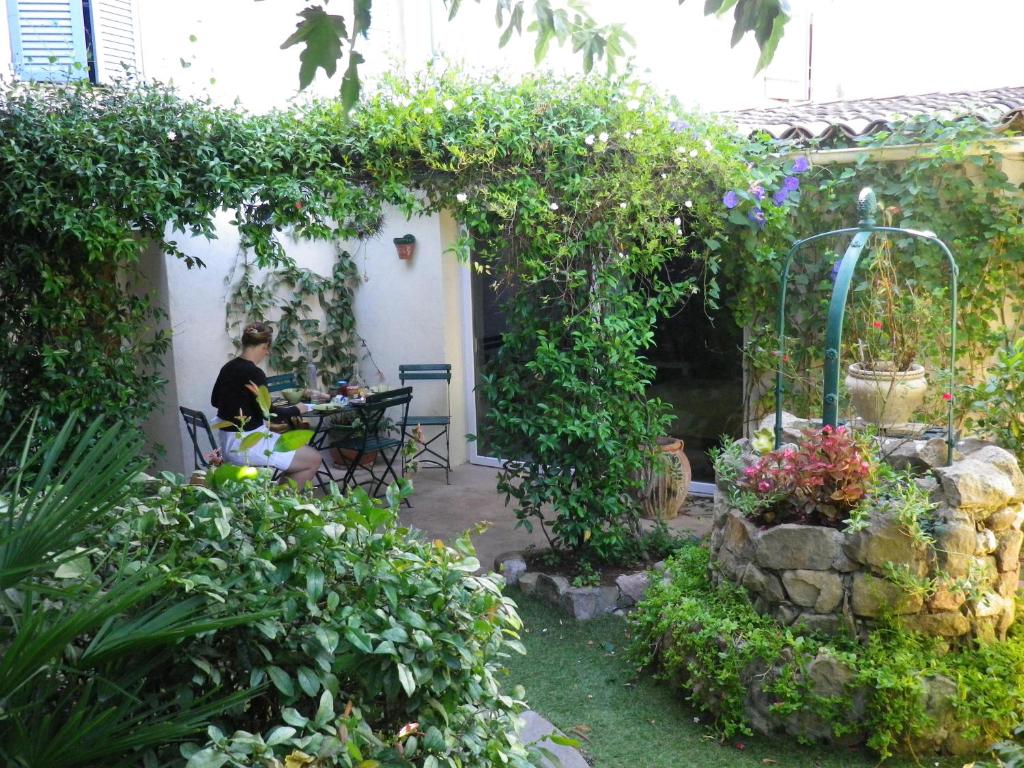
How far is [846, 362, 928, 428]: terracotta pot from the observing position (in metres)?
Answer: 4.51

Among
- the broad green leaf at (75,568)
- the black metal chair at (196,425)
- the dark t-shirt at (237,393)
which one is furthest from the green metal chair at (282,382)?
the broad green leaf at (75,568)

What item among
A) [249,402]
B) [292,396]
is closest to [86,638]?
[249,402]

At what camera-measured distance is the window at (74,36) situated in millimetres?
6270

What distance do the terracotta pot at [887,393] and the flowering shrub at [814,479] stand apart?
16.9 inches

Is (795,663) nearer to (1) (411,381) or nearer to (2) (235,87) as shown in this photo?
(1) (411,381)

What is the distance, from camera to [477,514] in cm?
722

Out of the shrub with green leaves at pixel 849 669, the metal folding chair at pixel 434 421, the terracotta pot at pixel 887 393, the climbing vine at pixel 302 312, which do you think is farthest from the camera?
the metal folding chair at pixel 434 421

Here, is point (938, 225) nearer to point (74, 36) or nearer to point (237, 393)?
point (237, 393)

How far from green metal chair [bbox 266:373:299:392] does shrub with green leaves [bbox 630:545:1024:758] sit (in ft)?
16.2

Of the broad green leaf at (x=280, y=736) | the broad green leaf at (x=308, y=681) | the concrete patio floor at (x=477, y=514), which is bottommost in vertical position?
the concrete patio floor at (x=477, y=514)

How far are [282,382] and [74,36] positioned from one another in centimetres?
321

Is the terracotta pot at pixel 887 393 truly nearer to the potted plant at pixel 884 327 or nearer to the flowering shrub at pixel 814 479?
the potted plant at pixel 884 327

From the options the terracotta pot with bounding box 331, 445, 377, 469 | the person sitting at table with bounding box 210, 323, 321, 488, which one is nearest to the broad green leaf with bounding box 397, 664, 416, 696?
the person sitting at table with bounding box 210, 323, 321, 488

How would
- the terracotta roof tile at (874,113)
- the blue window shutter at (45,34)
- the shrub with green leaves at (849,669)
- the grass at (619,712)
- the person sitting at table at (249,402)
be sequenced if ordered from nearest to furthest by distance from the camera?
the shrub with green leaves at (849,669) < the grass at (619,712) < the terracotta roof tile at (874,113) < the person sitting at table at (249,402) < the blue window shutter at (45,34)
